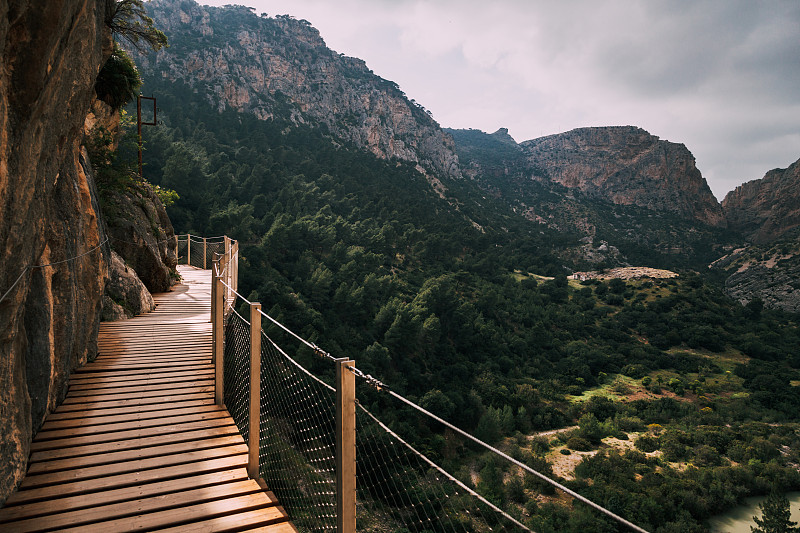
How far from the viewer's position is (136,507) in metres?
2.64

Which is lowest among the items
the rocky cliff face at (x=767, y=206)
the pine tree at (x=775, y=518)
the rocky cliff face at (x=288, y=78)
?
the pine tree at (x=775, y=518)

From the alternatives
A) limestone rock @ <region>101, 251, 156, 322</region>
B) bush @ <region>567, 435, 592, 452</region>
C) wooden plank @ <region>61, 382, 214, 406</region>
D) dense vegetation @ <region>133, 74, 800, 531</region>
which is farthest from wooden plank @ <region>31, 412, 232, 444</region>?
bush @ <region>567, 435, 592, 452</region>

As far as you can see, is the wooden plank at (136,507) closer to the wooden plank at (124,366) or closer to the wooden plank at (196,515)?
the wooden plank at (196,515)

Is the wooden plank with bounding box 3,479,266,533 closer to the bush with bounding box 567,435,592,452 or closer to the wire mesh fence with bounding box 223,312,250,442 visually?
the wire mesh fence with bounding box 223,312,250,442

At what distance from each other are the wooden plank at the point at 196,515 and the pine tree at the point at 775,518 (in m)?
27.4

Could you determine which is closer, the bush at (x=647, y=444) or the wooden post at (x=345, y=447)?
the wooden post at (x=345, y=447)

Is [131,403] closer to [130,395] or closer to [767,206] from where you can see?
[130,395]

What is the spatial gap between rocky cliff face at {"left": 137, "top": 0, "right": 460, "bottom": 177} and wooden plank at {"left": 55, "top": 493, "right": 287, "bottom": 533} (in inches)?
2551

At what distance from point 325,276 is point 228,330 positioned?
29.1 metres

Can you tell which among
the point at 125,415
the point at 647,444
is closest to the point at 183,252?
the point at 125,415

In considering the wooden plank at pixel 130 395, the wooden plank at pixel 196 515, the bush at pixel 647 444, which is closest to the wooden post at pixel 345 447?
the wooden plank at pixel 196 515

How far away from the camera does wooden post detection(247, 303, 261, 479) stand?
3.10m

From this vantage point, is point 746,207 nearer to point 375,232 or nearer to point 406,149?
point 406,149

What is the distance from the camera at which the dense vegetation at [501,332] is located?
23625 millimetres
